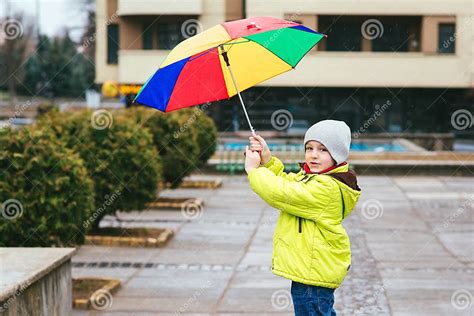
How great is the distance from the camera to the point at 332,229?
5270mm

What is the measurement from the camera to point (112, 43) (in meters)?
49.1

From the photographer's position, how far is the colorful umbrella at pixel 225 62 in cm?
569

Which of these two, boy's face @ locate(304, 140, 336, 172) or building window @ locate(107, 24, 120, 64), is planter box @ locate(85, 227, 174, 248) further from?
building window @ locate(107, 24, 120, 64)

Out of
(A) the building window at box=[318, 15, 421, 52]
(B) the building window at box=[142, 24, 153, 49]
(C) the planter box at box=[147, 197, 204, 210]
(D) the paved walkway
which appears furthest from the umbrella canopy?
(B) the building window at box=[142, 24, 153, 49]

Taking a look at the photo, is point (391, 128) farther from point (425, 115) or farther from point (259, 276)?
point (259, 276)

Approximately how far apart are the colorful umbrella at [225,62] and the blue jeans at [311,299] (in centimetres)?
106

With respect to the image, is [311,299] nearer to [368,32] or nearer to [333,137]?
[333,137]

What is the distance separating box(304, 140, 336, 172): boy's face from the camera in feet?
17.4

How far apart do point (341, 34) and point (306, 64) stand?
3.62 metres

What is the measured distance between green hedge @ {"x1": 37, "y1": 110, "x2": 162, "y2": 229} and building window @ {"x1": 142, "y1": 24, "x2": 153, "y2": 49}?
109 feet

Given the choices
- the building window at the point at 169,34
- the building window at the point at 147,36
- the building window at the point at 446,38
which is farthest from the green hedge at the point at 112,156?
the building window at the point at 147,36

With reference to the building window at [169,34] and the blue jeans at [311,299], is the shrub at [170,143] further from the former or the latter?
the building window at [169,34]

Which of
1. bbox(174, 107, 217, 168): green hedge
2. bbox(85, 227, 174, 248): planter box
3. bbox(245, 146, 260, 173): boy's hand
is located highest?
bbox(245, 146, 260, 173): boy's hand

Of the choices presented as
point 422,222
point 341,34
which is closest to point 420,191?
point 422,222
